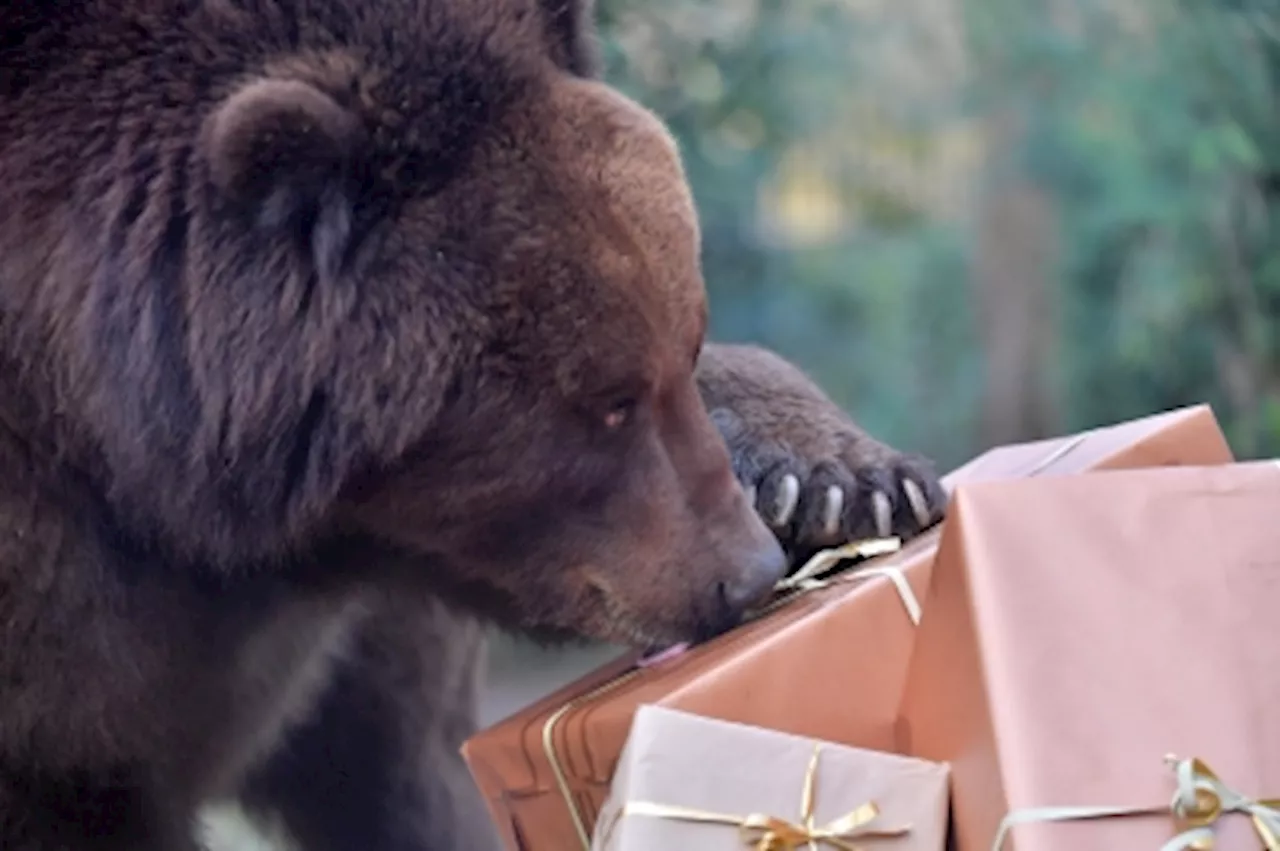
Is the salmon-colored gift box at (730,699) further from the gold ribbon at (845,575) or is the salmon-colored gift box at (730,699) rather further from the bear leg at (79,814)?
the bear leg at (79,814)

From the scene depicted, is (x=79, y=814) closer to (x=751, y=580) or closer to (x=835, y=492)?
(x=751, y=580)

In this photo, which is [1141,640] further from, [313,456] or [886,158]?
[886,158]

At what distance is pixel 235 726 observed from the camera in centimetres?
211

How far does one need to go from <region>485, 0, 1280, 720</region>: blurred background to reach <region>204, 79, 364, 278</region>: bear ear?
1815mm

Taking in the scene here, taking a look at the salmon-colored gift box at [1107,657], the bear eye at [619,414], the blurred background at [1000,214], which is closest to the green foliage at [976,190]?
the blurred background at [1000,214]

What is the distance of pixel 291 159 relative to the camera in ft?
5.23

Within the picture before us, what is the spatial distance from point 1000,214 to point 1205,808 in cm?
308

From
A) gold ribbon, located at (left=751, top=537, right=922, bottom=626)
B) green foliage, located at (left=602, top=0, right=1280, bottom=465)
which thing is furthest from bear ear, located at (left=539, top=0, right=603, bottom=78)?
green foliage, located at (left=602, top=0, right=1280, bottom=465)

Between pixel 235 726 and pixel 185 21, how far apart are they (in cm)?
87

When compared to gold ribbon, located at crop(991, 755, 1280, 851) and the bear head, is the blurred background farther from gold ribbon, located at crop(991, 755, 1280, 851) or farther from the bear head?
gold ribbon, located at crop(991, 755, 1280, 851)

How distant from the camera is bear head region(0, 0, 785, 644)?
5.40 ft

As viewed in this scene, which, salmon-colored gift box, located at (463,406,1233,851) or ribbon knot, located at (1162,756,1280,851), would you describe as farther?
salmon-colored gift box, located at (463,406,1233,851)

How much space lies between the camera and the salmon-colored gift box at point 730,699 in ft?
5.35

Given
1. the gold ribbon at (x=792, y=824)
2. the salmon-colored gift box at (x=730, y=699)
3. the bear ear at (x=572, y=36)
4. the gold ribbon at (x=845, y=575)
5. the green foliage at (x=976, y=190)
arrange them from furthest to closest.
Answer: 1. the green foliage at (x=976, y=190)
2. the bear ear at (x=572, y=36)
3. the gold ribbon at (x=845, y=575)
4. the salmon-colored gift box at (x=730, y=699)
5. the gold ribbon at (x=792, y=824)
